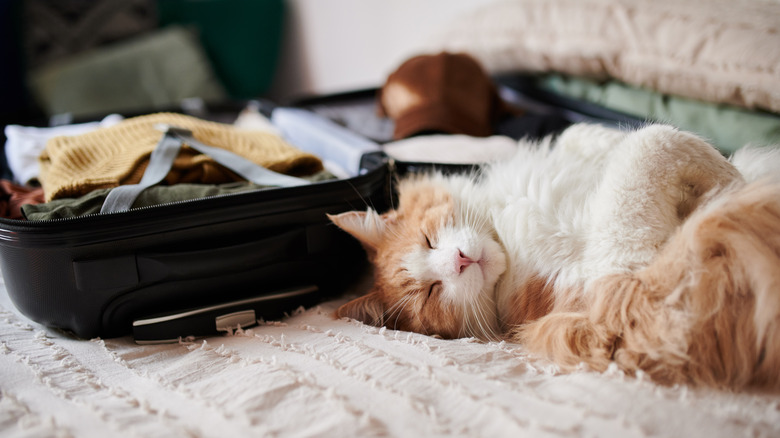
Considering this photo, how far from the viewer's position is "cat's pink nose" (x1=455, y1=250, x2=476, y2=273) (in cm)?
103

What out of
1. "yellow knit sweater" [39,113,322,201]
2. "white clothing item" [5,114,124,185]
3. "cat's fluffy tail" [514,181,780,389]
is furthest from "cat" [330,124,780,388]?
"white clothing item" [5,114,124,185]

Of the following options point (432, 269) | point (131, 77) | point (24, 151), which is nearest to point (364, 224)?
point (432, 269)

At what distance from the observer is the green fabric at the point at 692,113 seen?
1248mm

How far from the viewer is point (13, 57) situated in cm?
258

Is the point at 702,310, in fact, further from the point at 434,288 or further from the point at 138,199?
the point at 138,199

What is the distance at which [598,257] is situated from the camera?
0.94m

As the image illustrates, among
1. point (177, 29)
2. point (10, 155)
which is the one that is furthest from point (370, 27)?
point (10, 155)

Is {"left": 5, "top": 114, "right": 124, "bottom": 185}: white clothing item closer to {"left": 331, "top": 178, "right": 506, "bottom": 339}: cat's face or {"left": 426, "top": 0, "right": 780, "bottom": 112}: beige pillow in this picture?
{"left": 331, "top": 178, "right": 506, "bottom": 339}: cat's face

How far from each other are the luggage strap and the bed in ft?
0.96

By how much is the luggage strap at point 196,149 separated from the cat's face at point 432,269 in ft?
0.59

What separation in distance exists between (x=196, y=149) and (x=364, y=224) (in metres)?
0.43

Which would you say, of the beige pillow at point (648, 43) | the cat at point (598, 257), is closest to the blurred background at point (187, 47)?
the beige pillow at point (648, 43)

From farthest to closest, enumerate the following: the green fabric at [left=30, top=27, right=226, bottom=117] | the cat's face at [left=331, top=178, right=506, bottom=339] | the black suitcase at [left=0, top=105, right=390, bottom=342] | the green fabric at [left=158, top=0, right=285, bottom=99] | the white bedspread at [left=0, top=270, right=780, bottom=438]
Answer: the green fabric at [left=158, top=0, right=285, bottom=99]
the green fabric at [left=30, top=27, right=226, bottom=117]
the cat's face at [left=331, top=178, right=506, bottom=339]
the black suitcase at [left=0, top=105, right=390, bottom=342]
the white bedspread at [left=0, top=270, right=780, bottom=438]

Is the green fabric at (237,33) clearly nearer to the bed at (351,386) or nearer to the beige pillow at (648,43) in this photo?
the beige pillow at (648,43)
